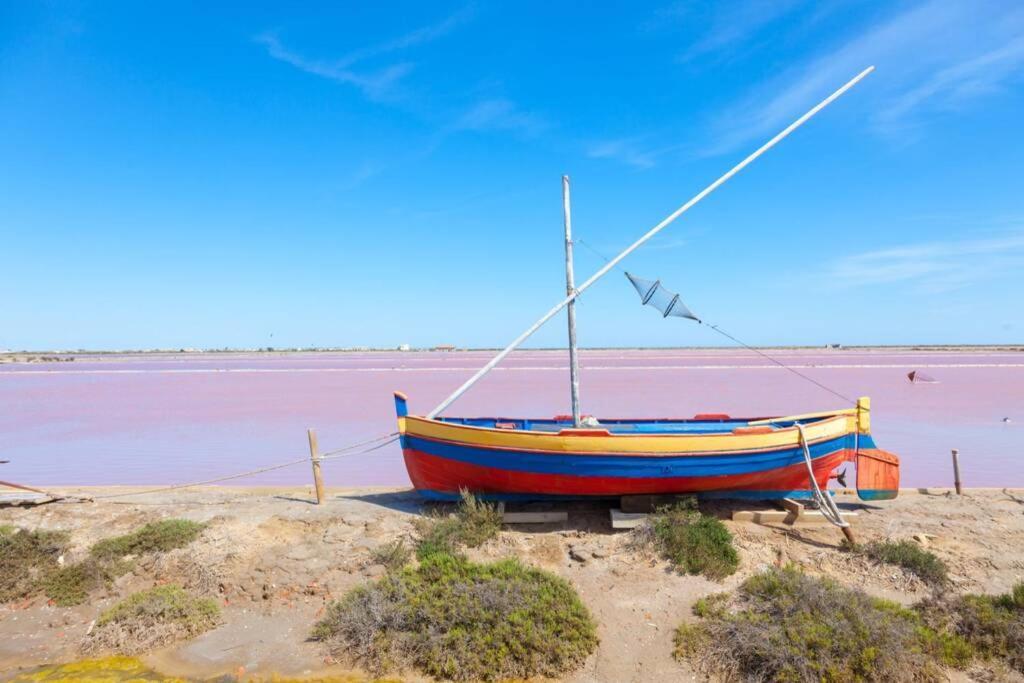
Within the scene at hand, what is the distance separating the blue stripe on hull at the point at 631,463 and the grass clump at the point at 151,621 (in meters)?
3.91

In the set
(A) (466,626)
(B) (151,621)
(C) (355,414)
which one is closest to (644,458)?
(A) (466,626)

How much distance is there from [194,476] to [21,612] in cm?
577

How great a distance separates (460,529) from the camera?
7852mm

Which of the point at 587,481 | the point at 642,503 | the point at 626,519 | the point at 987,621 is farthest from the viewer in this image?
the point at 642,503

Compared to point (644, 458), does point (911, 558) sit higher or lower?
lower

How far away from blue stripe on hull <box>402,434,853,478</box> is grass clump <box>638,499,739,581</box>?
59cm

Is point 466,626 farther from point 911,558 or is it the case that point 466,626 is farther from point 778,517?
point 911,558

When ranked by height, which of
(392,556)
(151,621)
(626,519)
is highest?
(626,519)

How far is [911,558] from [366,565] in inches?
279

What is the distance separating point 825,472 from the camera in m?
8.79

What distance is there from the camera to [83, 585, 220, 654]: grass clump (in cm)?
A: 609

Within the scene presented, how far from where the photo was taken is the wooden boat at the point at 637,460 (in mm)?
7809

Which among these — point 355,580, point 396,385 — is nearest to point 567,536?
point 355,580

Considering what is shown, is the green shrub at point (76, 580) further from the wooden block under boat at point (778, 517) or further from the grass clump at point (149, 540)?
the wooden block under boat at point (778, 517)
